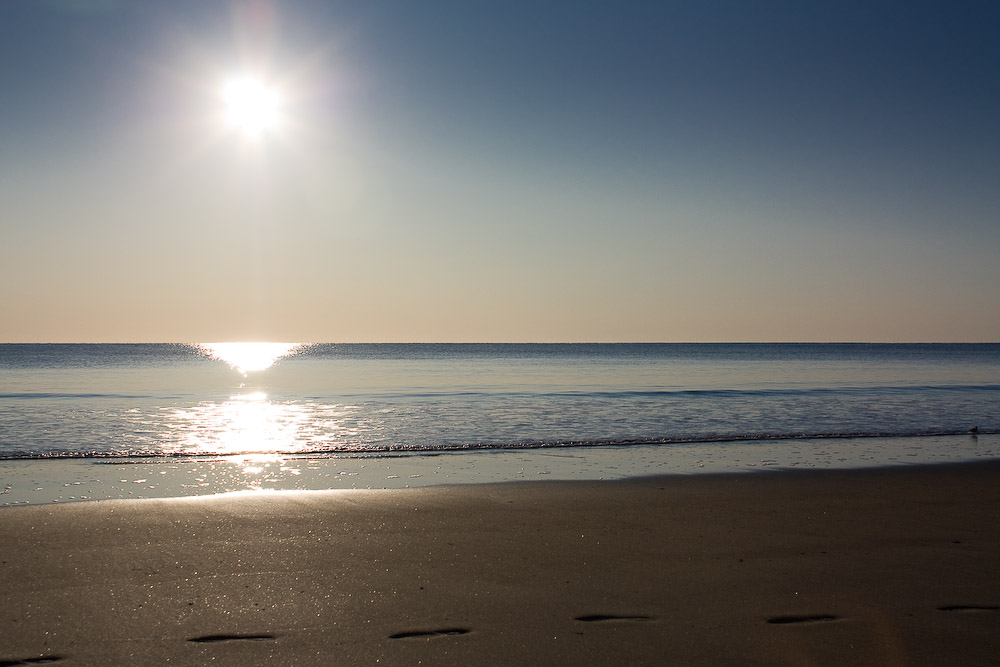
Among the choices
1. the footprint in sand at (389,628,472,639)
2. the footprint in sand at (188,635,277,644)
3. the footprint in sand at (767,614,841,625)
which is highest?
the footprint in sand at (188,635,277,644)

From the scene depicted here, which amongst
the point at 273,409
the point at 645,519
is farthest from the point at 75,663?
the point at 273,409

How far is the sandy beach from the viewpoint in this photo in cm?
523

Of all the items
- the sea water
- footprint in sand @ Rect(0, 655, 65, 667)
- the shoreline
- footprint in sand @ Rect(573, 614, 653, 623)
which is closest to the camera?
footprint in sand @ Rect(0, 655, 65, 667)

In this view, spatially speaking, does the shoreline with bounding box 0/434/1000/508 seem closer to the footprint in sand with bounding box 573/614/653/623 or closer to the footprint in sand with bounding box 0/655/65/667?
the footprint in sand with bounding box 0/655/65/667

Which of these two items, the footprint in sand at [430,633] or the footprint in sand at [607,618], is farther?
the footprint in sand at [607,618]

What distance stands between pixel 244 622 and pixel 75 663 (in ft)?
3.67

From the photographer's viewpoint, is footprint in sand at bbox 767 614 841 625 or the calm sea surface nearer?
footprint in sand at bbox 767 614 841 625

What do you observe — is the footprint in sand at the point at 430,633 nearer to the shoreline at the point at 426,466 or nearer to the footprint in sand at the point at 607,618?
the footprint in sand at the point at 607,618

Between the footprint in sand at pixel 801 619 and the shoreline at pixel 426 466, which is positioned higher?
the footprint in sand at pixel 801 619

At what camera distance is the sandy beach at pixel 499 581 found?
523 centimetres

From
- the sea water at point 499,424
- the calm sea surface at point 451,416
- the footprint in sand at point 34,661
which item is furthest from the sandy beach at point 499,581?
the calm sea surface at point 451,416

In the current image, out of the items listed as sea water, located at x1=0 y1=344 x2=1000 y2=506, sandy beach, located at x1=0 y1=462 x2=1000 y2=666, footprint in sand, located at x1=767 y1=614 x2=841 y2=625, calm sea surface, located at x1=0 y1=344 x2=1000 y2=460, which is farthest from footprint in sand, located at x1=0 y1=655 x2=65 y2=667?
calm sea surface, located at x1=0 y1=344 x2=1000 y2=460

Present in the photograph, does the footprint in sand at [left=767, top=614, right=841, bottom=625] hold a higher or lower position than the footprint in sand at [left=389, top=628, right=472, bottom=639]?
higher

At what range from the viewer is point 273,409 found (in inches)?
1053
